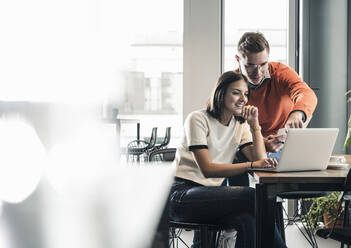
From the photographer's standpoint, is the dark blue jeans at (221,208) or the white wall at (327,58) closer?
the dark blue jeans at (221,208)

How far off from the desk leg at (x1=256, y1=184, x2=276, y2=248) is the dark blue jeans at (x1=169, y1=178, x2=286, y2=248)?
57 mm

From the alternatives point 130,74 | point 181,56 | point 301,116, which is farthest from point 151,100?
point 301,116

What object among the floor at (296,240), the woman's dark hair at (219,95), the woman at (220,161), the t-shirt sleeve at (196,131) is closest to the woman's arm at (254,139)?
the woman at (220,161)

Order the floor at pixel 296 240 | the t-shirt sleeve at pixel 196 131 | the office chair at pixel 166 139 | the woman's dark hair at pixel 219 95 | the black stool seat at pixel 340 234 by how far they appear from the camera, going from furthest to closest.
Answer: the office chair at pixel 166 139 < the floor at pixel 296 240 < the woman's dark hair at pixel 219 95 < the t-shirt sleeve at pixel 196 131 < the black stool seat at pixel 340 234

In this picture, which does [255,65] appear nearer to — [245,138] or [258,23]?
[245,138]

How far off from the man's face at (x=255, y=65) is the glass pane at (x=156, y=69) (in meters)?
1.73

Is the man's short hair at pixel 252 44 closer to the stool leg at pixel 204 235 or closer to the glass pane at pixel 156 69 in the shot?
the stool leg at pixel 204 235

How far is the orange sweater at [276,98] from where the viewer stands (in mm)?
2820

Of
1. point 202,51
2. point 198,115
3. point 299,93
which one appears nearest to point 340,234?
point 198,115

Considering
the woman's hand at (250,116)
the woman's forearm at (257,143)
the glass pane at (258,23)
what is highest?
the glass pane at (258,23)

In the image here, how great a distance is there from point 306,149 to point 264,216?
0.34m

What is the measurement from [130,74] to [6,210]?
2.34 metres

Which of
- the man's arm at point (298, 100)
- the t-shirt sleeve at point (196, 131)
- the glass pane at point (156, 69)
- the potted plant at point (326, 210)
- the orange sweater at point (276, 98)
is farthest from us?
the glass pane at point (156, 69)

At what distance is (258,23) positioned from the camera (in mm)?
4445
